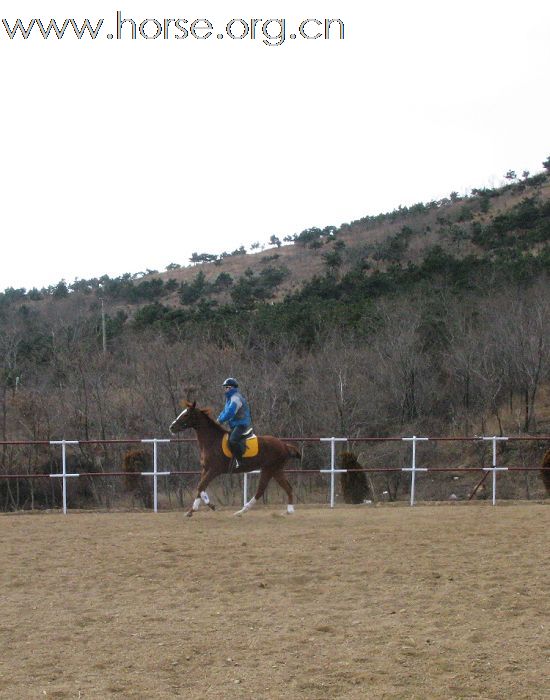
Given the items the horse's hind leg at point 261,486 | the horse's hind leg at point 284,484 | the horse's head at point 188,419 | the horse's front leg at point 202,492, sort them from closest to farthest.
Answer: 1. the horse's front leg at point 202,492
2. the horse's head at point 188,419
3. the horse's hind leg at point 261,486
4. the horse's hind leg at point 284,484

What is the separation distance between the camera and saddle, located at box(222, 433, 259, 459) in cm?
1444

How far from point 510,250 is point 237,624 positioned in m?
44.5

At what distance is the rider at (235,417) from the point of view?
14.2 meters

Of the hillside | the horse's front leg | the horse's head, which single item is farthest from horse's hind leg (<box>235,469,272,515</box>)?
the hillside

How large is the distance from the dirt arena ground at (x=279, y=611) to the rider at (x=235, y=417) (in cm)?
137

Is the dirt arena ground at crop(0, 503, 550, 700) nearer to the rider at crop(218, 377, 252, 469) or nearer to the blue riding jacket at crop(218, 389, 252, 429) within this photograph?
the rider at crop(218, 377, 252, 469)

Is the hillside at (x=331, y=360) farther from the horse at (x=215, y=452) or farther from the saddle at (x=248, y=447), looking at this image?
the saddle at (x=248, y=447)

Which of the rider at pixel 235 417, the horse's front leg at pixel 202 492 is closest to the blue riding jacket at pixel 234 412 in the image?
the rider at pixel 235 417

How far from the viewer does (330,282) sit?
51.8 metres

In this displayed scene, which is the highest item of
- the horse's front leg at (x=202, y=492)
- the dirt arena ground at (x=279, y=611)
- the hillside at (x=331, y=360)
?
the hillside at (x=331, y=360)

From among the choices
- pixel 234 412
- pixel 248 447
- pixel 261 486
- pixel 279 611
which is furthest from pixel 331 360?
pixel 279 611

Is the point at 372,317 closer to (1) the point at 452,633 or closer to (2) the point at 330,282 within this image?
(2) the point at 330,282

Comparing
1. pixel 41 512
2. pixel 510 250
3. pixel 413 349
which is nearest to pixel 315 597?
pixel 41 512

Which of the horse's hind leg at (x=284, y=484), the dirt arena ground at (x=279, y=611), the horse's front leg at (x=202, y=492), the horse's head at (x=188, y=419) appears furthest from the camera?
the horse's hind leg at (x=284, y=484)
